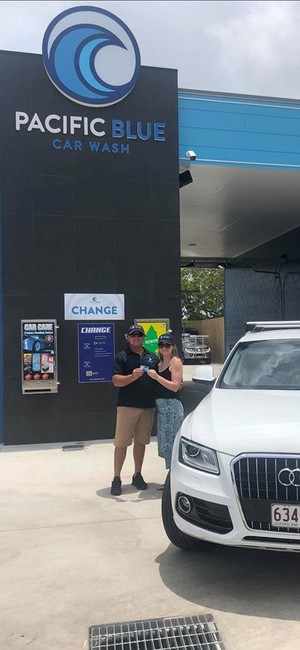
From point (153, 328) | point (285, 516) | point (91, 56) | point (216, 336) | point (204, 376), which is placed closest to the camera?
point (285, 516)

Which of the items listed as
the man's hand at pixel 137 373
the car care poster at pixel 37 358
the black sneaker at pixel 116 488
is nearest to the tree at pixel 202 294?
the car care poster at pixel 37 358

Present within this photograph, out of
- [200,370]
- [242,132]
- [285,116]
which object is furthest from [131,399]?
[285,116]

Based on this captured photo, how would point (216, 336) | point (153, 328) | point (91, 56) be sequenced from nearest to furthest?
point (91, 56) < point (153, 328) < point (216, 336)

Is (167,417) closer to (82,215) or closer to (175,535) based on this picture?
(175,535)

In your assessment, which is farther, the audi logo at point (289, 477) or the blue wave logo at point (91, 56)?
the blue wave logo at point (91, 56)

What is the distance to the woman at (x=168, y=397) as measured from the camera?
222 inches

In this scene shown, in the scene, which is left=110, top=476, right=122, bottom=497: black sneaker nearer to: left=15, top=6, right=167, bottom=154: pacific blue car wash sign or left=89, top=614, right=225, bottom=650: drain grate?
left=89, top=614, right=225, bottom=650: drain grate

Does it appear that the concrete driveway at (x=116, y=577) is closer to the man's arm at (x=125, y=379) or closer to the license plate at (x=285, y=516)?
the license plate at (x=285, y=516)

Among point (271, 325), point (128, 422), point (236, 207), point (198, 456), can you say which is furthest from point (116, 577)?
point (236, 207)

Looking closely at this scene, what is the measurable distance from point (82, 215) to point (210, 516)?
6.11m

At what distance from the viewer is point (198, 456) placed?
3676 mm

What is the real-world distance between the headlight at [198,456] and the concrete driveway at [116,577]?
2.66 feet

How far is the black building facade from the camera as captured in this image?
27.6ft

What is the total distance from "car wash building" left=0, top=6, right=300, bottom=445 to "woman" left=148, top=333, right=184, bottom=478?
10.0 ft
